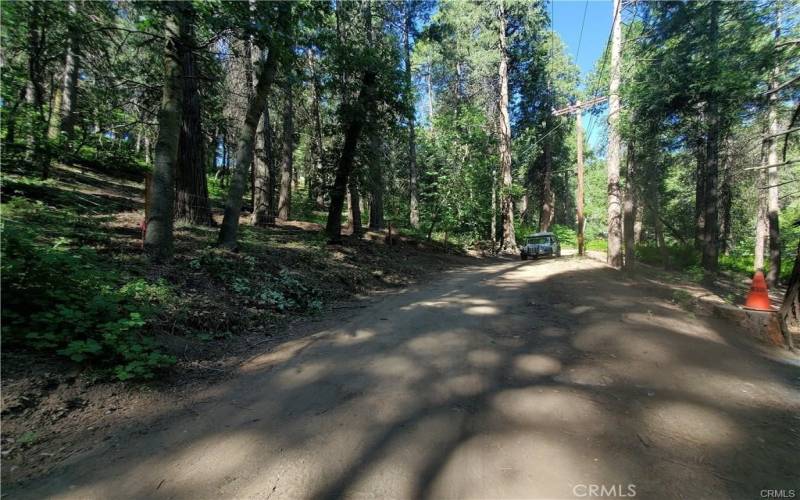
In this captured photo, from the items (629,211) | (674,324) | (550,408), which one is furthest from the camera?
(629,211)

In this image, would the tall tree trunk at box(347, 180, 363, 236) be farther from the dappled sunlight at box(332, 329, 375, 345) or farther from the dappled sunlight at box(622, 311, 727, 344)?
the dappled sunlight at box(622, 311, 727, 344)

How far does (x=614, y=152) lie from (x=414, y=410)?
49.2 ft

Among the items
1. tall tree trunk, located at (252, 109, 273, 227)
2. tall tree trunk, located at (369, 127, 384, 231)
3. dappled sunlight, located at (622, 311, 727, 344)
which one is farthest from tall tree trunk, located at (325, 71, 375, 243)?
dappled sunlight, located at (622, 311, 727, 344)

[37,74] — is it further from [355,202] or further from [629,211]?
[629,211]

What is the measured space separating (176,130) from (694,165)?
2352cm

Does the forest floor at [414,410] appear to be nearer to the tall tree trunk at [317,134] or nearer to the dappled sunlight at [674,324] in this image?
the dappled sunlight at [674,324]

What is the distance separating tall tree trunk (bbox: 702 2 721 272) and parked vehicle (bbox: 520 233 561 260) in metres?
7.07

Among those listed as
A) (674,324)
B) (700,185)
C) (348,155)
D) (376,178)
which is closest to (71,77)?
(348,155)

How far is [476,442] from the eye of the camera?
2.83 metres

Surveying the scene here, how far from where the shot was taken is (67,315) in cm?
371

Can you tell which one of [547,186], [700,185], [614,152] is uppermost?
[547,186]

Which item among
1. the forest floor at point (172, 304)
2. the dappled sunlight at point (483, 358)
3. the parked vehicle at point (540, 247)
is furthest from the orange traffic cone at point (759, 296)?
the parked vehicle at point (540, 247)

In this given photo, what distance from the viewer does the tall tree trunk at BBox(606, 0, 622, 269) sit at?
560 inches

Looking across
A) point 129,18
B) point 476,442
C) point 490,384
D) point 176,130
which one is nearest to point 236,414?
point 476,442
